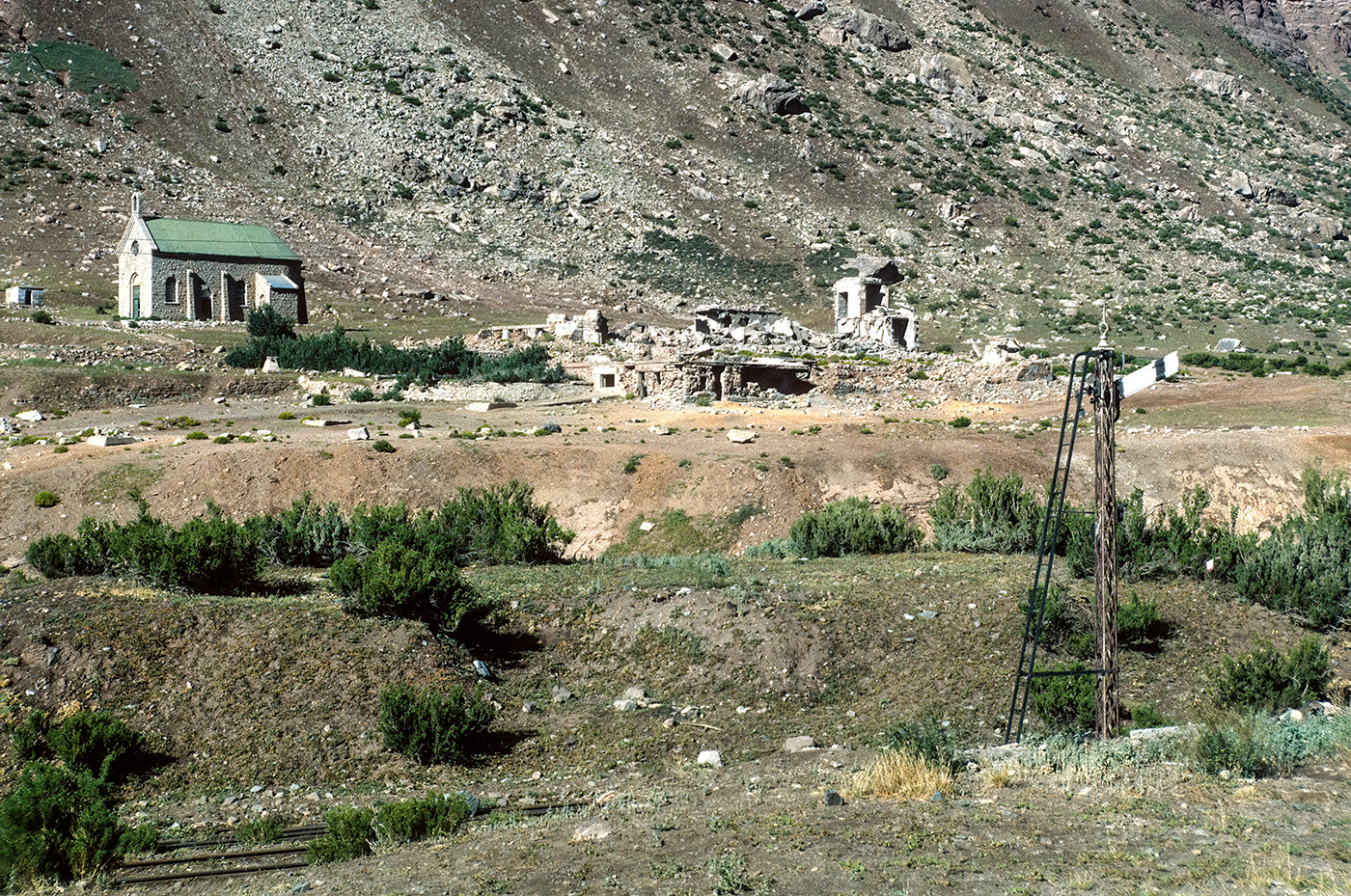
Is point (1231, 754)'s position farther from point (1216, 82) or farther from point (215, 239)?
point (1216, 82)

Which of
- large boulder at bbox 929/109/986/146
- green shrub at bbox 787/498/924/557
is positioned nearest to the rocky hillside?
large boulder at bbox 929/109/986/146

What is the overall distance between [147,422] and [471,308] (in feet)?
85.1

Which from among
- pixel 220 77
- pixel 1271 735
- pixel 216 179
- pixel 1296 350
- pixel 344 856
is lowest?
pixel 344 856

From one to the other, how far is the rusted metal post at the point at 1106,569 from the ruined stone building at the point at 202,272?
46.2 m

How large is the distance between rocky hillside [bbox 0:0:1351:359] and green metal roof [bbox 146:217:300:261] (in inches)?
157

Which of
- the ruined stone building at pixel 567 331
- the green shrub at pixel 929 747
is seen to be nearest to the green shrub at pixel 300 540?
the green shrub at pixel 929 747

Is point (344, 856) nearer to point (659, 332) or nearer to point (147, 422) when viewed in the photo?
point (147, 422)

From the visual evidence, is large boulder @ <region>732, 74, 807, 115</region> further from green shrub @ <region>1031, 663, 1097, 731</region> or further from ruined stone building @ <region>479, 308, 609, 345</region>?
green shrub @ <region>1031, 663, 1097, 731</region>

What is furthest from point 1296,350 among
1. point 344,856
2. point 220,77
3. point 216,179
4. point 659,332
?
point 220,77

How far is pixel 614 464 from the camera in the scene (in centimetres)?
2661

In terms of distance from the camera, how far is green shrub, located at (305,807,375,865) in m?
9.03

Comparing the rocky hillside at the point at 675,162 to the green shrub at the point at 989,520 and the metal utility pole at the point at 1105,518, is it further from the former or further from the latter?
the metal utility pole at the point at 1105,518

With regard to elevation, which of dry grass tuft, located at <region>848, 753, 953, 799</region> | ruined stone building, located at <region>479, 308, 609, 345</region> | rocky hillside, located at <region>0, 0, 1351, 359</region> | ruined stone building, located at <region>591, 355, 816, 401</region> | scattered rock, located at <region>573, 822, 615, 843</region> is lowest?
scattered rock, located at <region>573, 822, 615, 843</region>

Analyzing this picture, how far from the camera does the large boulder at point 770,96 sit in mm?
79188
